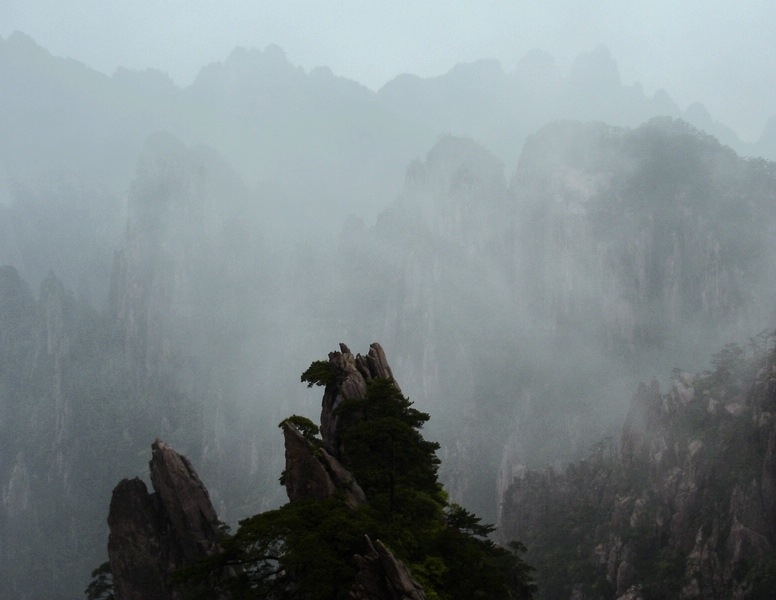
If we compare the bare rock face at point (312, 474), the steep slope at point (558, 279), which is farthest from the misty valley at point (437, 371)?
the steep slope at point (558, 279)

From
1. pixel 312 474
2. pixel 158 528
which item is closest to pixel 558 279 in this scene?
pixel 158 528

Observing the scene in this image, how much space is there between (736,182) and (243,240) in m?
108

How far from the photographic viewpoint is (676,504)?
204 feet

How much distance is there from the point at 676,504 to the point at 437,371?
70.2 m

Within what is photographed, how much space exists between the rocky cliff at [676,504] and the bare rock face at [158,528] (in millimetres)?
34817

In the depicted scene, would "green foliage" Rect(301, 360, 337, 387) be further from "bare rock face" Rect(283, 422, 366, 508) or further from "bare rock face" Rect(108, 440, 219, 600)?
"bare rock face" Rect(108, 440, 219, 600)

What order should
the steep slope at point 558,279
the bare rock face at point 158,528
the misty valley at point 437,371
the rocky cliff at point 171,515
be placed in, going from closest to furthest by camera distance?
1. the rocky cliff at point 171,515
2. the bare rock face at point 158,528
3. the misty valley at point 437,371
4. the steep slope at point 558,279

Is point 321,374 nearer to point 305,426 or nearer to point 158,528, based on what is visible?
point 305,426

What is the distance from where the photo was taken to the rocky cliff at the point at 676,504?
173 ft

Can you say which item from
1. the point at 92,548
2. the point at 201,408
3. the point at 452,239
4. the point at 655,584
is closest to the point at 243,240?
the point at 201,408

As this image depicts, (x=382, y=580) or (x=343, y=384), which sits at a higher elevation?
(x=343, y=384)

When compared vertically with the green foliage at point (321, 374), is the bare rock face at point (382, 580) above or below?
below

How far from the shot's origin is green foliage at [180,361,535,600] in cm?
1981

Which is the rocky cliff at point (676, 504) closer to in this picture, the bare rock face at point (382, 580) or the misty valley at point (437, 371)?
the misty valley at point (437, 371)
